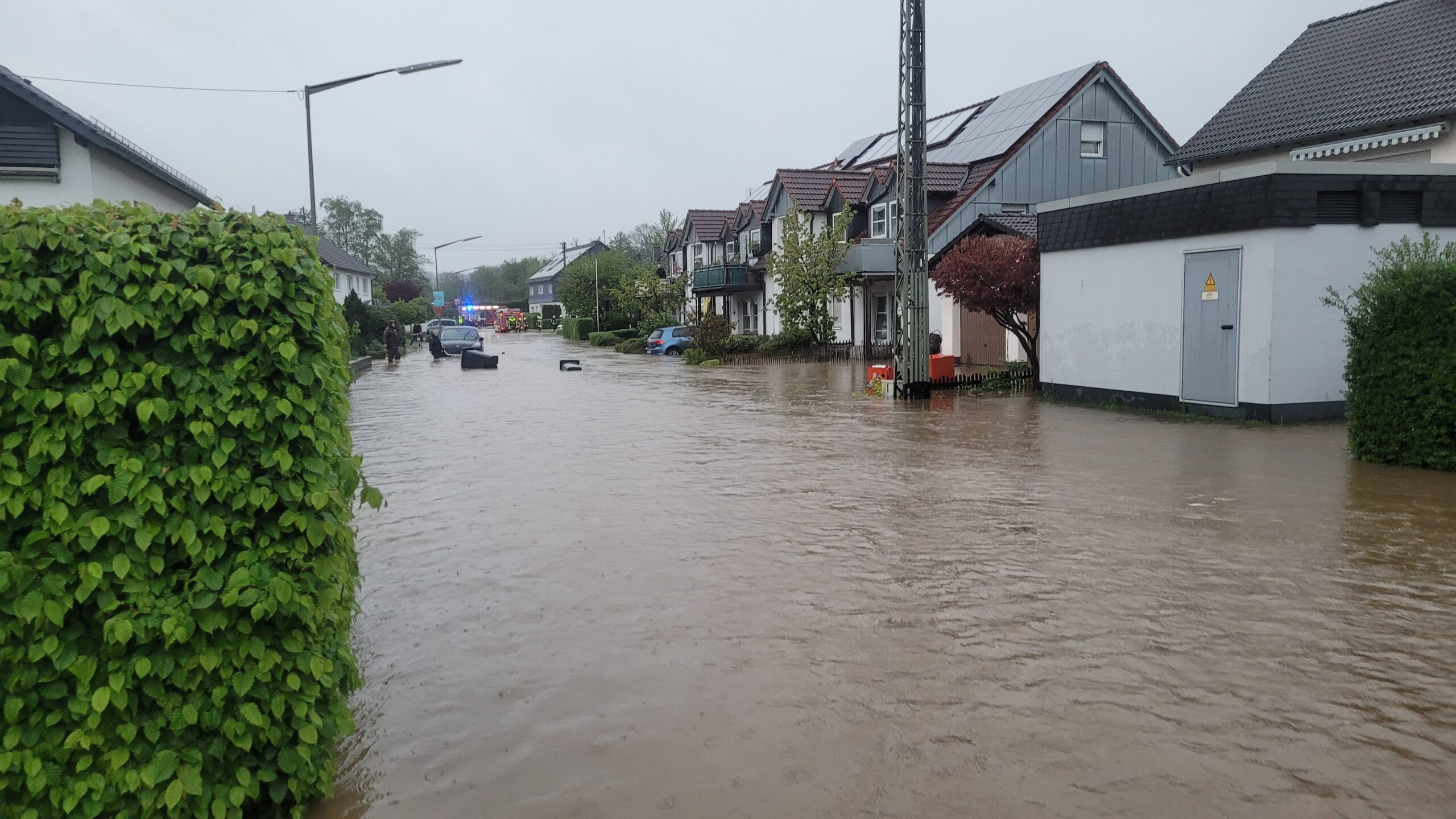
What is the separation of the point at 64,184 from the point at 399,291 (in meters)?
79.2

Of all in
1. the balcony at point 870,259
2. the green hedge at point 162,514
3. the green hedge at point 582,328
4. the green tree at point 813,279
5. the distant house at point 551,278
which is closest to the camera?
the green hedge at point 162,514

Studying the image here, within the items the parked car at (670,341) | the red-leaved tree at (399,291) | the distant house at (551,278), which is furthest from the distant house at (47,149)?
the distant house at (551,278)

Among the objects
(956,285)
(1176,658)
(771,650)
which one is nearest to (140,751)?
(771,650)

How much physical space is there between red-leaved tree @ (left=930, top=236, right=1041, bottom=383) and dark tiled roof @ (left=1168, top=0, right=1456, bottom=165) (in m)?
6.99

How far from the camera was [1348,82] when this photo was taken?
23.9 meters

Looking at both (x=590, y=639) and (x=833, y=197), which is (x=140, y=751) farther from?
(x=833, y=197)

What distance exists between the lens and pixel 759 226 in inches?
2069

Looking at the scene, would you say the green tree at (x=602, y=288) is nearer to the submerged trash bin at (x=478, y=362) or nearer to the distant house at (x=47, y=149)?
the submerged trash bin at (x=478, y=362)

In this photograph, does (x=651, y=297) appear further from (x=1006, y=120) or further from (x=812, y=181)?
(x=1006, y=120)

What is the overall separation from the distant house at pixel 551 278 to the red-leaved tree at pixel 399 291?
1754cm

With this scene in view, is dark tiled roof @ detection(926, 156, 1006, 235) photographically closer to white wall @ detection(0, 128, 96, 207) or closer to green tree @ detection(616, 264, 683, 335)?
white wall @ detection(0, 128, 96, 207)

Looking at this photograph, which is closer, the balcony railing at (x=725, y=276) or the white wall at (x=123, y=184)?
the white wall at (x=123, y=184)

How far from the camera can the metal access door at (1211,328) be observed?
16625mm

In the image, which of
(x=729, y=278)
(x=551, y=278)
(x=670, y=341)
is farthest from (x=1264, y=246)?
(x=551, y=278)
